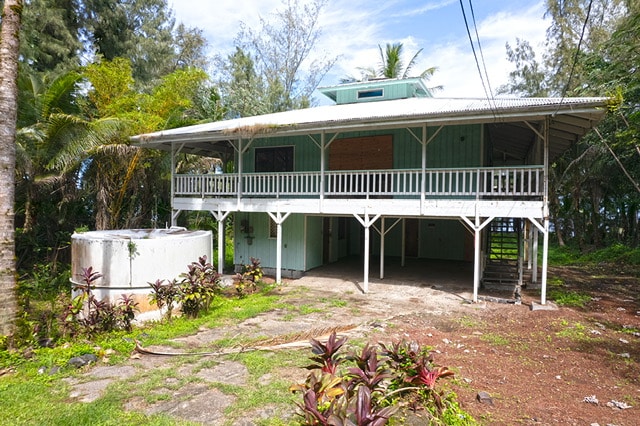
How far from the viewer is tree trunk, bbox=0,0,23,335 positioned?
591 centimetres

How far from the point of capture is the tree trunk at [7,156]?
19.4ft

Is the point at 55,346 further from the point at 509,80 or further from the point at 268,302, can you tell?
the point at 509,80

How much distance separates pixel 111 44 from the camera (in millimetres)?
21297

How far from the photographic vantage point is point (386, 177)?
32.9 feet

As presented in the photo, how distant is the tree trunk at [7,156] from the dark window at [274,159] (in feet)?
26.9

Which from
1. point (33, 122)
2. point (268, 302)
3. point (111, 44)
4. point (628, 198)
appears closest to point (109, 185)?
point (33, 122)

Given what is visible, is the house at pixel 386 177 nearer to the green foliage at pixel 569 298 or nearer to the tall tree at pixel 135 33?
the green foliage at pixel 569 298

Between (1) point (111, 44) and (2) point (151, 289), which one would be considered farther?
(1) point (111, 44)

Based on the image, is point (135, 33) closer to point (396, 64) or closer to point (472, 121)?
point (396, 64)

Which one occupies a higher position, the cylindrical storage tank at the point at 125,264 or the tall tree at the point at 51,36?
the tall tree at the point at 51,36

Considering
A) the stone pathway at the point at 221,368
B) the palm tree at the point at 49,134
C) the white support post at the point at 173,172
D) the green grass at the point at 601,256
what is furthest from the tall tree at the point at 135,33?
the green grass at the point at 601,256

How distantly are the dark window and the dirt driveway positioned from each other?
470 cm

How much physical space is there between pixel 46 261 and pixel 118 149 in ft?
15.9

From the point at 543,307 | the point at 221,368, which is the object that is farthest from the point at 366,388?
the point at 543,307
